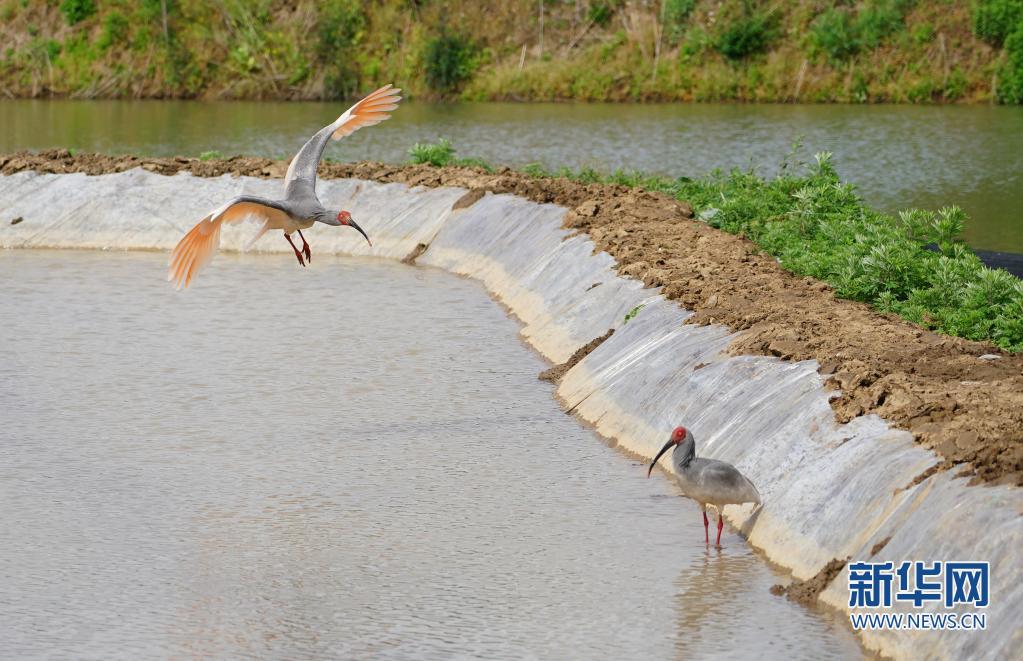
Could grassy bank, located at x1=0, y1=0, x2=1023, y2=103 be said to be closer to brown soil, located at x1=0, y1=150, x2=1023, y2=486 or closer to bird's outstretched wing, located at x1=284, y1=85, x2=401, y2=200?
brown soil, located at x1=0, y1=150, x2=1023, y2=486

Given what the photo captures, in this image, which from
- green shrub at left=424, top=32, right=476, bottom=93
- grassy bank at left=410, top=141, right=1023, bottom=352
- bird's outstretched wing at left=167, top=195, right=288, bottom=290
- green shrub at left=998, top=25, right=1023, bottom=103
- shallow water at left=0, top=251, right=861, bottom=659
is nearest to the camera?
shallow water at left=0, top=251, right=861, bottom=659

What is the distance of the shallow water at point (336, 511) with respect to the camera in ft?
31.9

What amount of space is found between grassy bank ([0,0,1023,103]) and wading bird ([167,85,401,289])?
3466 centimetres

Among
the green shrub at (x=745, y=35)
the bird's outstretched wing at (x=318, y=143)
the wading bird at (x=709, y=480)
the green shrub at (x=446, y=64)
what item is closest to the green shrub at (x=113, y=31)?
the green shrub at (x=446, y=64)

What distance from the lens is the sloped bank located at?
8914mm

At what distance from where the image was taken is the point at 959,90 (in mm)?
47531

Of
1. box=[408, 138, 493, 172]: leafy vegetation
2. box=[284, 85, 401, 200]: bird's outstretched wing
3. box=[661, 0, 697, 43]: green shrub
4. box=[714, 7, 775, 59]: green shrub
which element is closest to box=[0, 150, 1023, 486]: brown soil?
box=[284, 85, 401, 200]: bird's outstretched wing

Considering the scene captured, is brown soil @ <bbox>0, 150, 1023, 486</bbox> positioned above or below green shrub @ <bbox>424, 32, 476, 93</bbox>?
above

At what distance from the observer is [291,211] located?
573 inches

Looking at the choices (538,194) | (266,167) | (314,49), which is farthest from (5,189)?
(314,49)

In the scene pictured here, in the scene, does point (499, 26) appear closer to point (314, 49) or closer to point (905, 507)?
point (314, 49)

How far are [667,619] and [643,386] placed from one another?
435cm

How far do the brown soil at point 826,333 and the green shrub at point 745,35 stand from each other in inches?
1097

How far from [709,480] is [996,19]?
1580 inches
